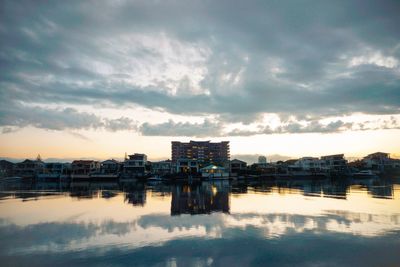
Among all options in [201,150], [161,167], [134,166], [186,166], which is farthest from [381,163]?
[134,166]

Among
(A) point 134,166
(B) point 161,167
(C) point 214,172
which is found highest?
(A) point 134,166

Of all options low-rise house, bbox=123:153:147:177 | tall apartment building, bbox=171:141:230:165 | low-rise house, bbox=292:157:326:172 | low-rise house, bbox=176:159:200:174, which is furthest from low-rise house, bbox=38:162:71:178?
low-rise house, bbox=292:157:326:172

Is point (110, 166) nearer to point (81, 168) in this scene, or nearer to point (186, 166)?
point (81, 168)

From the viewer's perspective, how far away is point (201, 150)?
178m

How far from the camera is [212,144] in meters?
181

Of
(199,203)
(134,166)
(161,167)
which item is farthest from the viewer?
(161,167)

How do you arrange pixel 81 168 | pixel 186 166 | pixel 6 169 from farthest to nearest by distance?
pixel 6 169, pixel 81 168, pixel 186 166

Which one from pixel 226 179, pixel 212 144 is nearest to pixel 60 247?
pixel 226 179

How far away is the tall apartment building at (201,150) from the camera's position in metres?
174

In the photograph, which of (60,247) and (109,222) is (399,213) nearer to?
(109,222)

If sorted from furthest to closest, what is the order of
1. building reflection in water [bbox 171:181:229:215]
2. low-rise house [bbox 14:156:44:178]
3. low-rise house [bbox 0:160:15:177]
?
low-rise house [bbox 14:156:44:178]
low-rise house [bbox 0:160:15:177]
building reflection in water [bbox 171:181:229:215]

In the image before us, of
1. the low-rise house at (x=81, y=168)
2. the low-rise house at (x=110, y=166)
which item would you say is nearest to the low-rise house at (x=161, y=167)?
the low-rise house at (x=110, y=166)

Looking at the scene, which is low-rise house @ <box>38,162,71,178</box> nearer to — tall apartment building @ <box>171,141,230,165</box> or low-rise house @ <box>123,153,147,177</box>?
low-rise house @ <box>123,153,147,177</box>

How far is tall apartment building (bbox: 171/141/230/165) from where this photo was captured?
17388 cm
